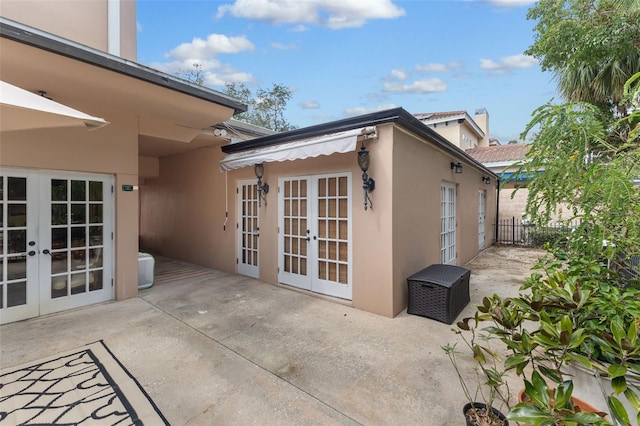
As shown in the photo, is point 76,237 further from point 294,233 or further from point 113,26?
point 113,26

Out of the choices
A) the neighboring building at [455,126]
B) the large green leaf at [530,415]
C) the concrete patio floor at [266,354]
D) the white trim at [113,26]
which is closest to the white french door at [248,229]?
the concrete patio floor at [266,354]

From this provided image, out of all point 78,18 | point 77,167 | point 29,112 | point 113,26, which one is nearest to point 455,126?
point 113,26

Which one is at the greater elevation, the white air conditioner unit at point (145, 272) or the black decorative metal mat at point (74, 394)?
the white air conditioner unit at point (145, 272)

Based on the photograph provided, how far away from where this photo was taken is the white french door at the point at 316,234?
5.64 meters

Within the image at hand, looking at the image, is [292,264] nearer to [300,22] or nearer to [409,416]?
[409,416]

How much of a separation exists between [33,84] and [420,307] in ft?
22.8

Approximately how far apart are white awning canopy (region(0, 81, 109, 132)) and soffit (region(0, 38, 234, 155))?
102cm

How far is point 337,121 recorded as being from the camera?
17.3ft

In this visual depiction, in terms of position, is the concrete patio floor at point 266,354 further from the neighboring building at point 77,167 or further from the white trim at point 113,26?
the white trim at point 113,26

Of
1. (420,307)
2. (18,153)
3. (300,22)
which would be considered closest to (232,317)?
(420,307)

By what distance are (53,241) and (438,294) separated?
22.3 feet

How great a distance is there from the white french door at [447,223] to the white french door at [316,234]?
3.10m

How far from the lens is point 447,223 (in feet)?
25.8

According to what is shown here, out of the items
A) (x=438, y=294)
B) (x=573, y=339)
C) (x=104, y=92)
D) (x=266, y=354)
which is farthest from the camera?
(x=438, y=294)
